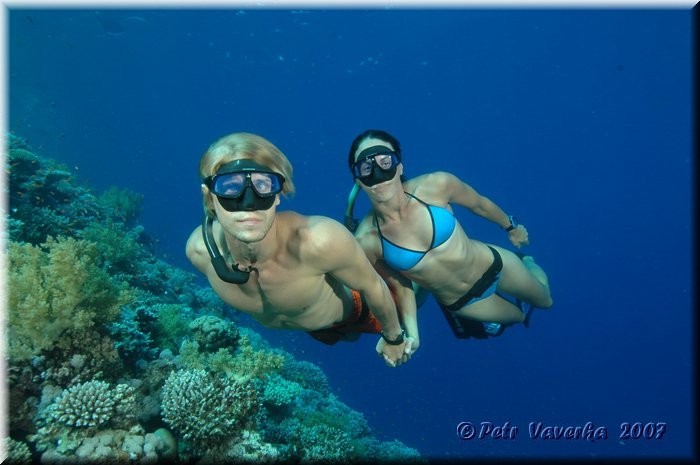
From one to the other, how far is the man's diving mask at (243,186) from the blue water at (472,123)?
84.1 feet

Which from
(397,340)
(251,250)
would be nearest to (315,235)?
(251,250)

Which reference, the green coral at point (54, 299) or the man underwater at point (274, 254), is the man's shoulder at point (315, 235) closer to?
the man underwater at point (274, 254)

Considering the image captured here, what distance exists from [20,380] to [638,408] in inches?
3200

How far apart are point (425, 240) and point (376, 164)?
125 centimetres

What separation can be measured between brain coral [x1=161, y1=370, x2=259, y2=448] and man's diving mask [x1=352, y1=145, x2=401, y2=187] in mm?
3042

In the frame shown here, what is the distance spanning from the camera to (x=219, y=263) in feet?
11.0

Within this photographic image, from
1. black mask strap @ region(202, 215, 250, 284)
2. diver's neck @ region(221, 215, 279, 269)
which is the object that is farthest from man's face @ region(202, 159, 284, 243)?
black mask strap @ region(202, 215, 250, 284)

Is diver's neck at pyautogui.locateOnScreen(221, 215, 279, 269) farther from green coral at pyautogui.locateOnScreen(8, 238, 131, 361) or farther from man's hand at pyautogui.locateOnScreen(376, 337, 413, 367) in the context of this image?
green coral at pyautogui.locateOnScreen(8, 238, 131, 361)

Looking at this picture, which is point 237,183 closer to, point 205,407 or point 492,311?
point 205,407

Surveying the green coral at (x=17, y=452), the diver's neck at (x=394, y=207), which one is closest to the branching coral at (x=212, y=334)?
the green coral at (x=17, y=452)

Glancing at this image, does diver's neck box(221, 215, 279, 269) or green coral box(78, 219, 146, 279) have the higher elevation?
green coral box(78, 219, 146, 279)

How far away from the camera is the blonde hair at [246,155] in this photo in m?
2.94

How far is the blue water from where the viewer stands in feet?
152

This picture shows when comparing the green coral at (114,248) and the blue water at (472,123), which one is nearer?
the green coral at (114,248)
